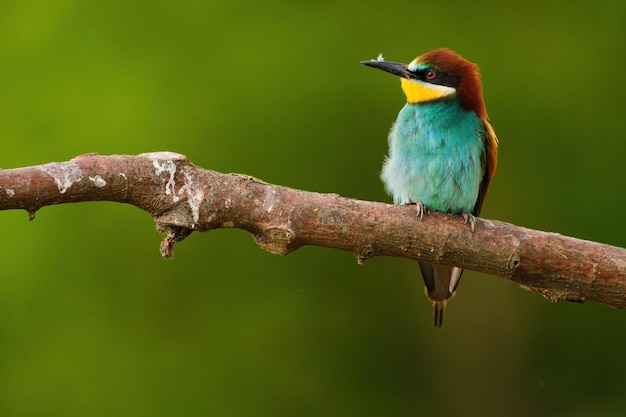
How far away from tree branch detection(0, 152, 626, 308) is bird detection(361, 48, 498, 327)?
44 cm

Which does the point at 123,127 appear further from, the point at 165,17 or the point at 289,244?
the point at 289,244

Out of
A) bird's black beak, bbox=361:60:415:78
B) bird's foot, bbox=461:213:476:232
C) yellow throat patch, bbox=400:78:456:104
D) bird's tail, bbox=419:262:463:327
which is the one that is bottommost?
bird's tail, bbox=419:262:463:327

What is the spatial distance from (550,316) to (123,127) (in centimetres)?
191

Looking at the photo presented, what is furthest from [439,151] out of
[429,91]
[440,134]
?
[429,91]

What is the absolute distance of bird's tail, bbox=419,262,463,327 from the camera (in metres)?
3.07

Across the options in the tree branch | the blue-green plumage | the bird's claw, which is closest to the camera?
the tree branch

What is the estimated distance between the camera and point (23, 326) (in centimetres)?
360

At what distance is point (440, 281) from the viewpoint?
311 cm

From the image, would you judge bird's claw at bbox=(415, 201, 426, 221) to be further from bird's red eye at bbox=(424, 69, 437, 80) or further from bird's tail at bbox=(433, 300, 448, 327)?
bird's tail at bbox=(433, 300, 448, 327)

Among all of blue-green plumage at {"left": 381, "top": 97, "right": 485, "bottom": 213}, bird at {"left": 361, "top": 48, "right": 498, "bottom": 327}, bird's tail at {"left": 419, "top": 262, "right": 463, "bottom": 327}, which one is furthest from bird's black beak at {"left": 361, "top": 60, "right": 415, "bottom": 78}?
bird's tail at {"left": 419, "top": 262, "right": 463, "bottom": 327}

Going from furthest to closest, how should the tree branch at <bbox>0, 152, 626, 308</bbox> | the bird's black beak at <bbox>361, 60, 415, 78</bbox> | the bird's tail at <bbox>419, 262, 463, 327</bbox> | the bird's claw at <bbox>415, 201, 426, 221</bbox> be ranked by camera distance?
the bird's tail at <bbox>419, 262, 463, 327</bbox>
the bird's black beak at <bbox>361, 60, 415, 78</bbox>
the bird's claw at <bbox>415, 201, 426, 221</bbox>
the tree branch at <bbox>0, 152, 626, 308</bbox>

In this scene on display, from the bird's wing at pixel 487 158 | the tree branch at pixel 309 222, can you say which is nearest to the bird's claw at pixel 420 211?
the tree branch at pixel 309 222

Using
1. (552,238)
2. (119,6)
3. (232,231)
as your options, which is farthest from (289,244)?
(119,6)

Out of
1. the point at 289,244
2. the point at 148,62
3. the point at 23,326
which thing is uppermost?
the point at 148,62
